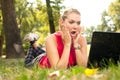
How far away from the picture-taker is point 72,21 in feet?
18.6

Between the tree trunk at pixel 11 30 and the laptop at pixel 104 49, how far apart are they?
18.0 metres

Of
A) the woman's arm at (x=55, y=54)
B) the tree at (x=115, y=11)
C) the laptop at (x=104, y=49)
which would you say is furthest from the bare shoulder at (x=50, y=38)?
the tree at (x=115, y=11)

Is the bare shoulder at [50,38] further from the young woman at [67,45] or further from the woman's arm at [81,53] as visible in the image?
the woman's arm at [81,53]

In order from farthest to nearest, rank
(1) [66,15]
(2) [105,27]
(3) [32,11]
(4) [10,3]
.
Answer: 1. (2) [105,27]
2. (3) [32,11]
3. (4) [10,3]
4. (1) [66,15]

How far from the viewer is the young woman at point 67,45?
556 cm

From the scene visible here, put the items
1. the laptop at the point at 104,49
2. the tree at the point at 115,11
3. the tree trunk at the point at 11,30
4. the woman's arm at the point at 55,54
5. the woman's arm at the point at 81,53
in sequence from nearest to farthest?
the laptop at the point at 104,49, the woman's arm at the point at 55,54, the woman's arm at the point at 81,53, the tree trunk at the point at 11,30, the tree at the point at 115,11

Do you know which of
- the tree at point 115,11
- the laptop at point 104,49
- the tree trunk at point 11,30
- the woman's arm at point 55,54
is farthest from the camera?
the tree at point 115,11

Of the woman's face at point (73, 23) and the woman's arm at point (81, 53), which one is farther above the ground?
the woman's face at point (73, 23)

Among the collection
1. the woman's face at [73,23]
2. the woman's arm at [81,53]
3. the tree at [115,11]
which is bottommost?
the tree at [115,11]

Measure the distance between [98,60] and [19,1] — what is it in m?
47.0

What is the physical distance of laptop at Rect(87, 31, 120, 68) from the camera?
14.0ft

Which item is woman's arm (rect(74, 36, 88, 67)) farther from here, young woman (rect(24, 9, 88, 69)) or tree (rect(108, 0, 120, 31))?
tree (rect(108, 0, 120, 31))

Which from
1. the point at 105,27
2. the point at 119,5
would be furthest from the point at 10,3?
the point at 105,27

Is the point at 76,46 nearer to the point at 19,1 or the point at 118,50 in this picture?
the point at 118,50
